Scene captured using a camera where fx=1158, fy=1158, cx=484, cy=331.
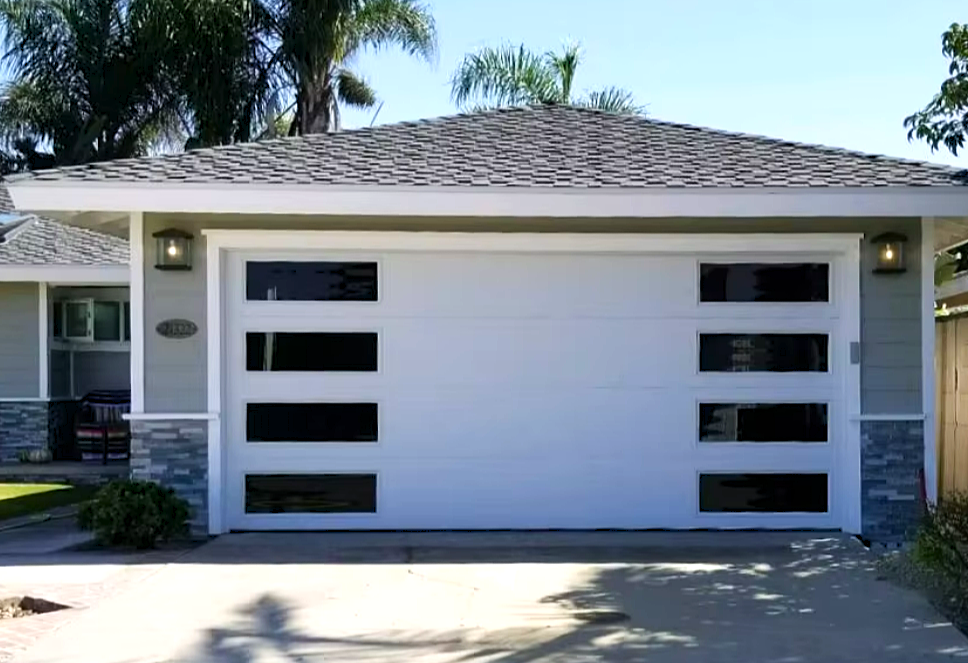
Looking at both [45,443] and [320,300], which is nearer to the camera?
[320,300]

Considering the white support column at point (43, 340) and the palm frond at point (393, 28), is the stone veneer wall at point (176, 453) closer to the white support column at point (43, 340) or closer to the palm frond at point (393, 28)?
the white support column at point (43, 340)

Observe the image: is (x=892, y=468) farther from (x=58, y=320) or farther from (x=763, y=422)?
(x=58, y=320)

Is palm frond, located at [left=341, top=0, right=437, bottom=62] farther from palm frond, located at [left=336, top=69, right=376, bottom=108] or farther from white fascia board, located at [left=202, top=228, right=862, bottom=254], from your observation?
white fascia board, located at [left=202, top=228, right=862, bottom=254]

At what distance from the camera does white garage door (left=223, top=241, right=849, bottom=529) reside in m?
10.2

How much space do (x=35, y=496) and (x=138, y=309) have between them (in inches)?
187

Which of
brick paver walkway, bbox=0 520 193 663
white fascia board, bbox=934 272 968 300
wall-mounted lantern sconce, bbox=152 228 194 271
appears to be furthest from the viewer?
white fascia board, bbox=934 272 968 300

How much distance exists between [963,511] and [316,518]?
5.34m

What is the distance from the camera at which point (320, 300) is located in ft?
33.5

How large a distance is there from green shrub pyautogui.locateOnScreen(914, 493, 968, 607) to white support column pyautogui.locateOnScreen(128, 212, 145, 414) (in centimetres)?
635

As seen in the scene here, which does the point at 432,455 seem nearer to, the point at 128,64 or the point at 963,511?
the point at 963,511

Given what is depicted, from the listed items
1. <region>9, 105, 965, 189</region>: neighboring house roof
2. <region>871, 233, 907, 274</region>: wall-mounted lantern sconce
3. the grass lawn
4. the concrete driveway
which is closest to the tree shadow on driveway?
the concrete driveway

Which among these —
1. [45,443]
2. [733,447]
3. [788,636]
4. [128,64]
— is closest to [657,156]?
[733,447]

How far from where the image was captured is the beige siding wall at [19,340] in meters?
16.1

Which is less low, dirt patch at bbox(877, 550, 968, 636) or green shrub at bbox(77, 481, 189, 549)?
green shrub at bbox(77, 481, 189, 549)
